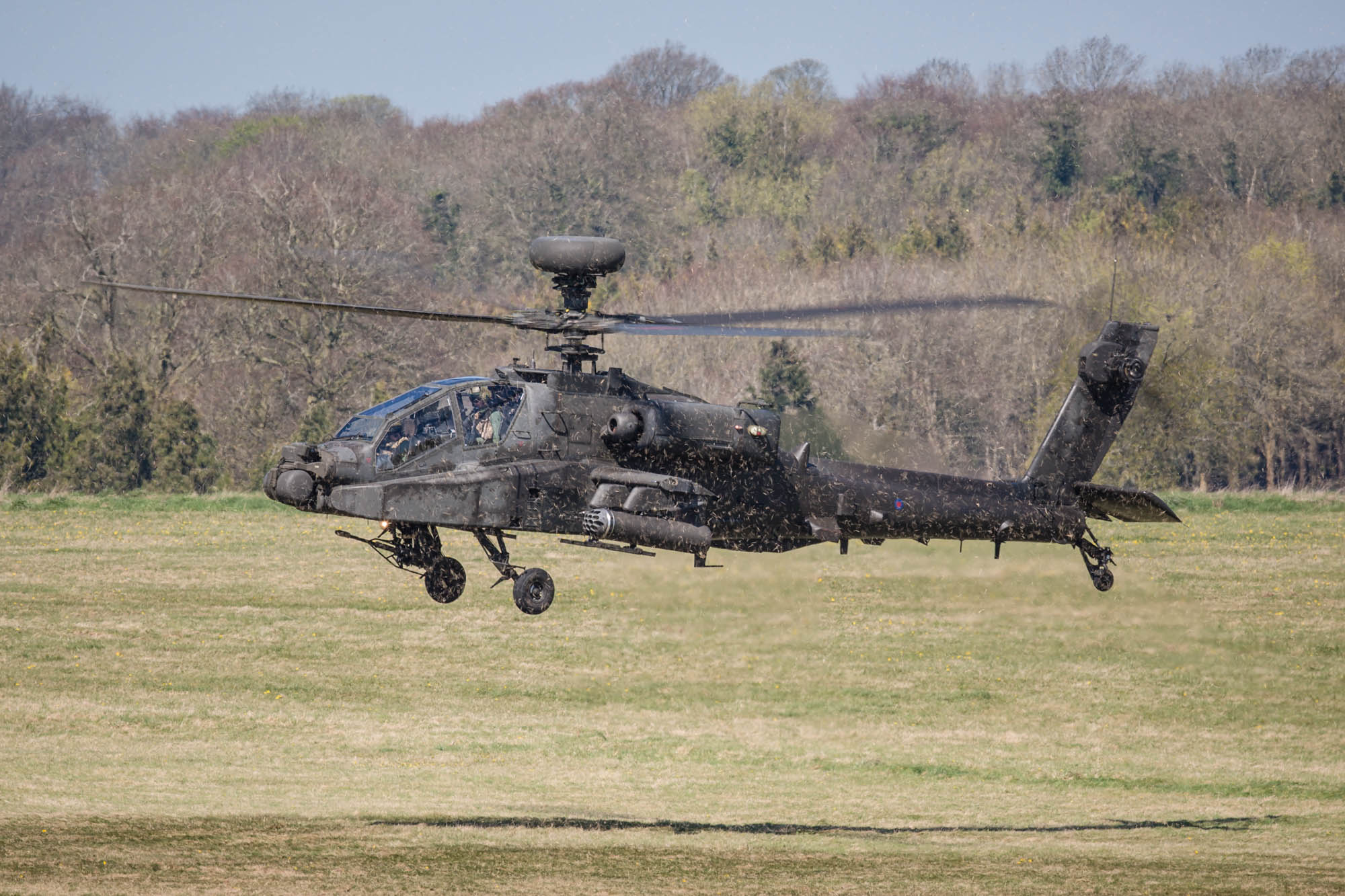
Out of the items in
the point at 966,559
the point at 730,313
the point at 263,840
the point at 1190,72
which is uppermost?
the point at 1190,72

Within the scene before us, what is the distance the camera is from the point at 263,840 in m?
28.8

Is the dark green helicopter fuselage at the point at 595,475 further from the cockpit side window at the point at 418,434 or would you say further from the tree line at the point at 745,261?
the tree line at the point at 745,261

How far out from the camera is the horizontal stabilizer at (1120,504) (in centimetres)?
2430

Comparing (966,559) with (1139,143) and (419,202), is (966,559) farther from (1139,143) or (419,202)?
(1139,143)

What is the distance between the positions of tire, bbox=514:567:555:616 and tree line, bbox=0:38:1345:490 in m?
30.6

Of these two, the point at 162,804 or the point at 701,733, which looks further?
the point at 701,733

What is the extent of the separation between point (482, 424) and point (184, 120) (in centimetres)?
13814

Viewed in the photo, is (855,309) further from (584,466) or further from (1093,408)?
(1093,408)

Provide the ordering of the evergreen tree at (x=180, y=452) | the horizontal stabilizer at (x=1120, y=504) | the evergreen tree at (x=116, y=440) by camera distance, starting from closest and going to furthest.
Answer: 1. the horizontal stabilizer at (x=1120, y=504)
2. the evergreen tree at (x=180, y=452)
3. the evergreen tree at (x=116, y=440)

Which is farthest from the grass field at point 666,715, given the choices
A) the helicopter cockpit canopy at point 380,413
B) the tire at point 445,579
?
the helicopter cockpit canopy at point 380,413

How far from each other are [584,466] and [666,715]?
74.8 ft

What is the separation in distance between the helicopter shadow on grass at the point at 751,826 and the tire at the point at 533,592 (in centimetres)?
1112

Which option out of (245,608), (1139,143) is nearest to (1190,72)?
(1139,143)

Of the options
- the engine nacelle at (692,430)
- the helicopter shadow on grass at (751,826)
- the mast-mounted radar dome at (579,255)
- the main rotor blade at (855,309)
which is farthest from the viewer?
the helicopter shadow on grass at (751,826)
